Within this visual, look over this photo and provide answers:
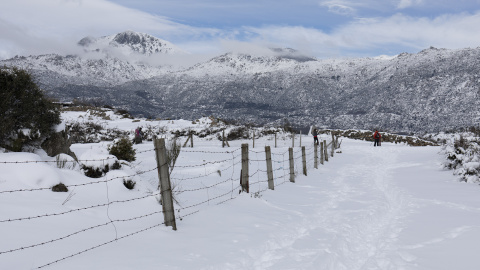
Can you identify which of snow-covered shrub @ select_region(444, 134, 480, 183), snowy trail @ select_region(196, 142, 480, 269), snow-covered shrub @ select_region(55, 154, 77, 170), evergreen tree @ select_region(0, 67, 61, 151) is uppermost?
evergreen tree @ select_region(0, 67, 61, 151)

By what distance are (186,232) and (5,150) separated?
20.8ft

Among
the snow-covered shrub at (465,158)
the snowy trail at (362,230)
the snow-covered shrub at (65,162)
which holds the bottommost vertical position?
the snowy trail at (362,230)

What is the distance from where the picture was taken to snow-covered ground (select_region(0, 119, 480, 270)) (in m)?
5.12

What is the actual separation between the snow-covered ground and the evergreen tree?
857 millimetres

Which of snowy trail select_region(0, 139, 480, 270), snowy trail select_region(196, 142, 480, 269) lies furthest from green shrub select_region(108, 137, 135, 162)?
snowy trail select_region(196, 142, 480, 269)

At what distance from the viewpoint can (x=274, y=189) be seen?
11.6 meters

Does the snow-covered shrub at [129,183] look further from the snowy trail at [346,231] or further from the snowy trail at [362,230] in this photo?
the snowy trail at [346,231]

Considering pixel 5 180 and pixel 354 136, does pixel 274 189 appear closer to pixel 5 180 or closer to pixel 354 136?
pixel 5 180

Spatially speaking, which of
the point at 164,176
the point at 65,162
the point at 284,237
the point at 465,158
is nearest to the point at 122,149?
the point at 65,162

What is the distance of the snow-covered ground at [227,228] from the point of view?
5.12m

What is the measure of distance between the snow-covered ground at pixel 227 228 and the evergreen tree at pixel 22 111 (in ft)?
2.81

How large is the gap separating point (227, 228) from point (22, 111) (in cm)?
742

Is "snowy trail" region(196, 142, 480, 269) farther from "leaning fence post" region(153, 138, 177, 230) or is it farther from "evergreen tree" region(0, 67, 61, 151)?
"evergreen tree" region(0, 67, 61, 151)

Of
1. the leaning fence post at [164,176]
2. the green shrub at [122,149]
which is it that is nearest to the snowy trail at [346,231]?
the leaning fence post at [164,176]
